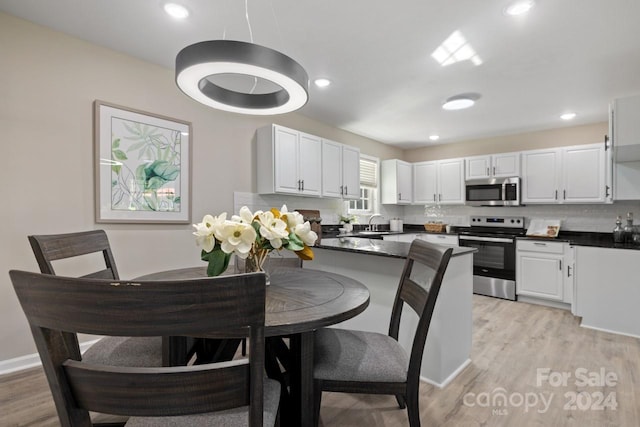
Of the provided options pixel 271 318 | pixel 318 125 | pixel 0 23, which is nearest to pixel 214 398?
pixel 271 318

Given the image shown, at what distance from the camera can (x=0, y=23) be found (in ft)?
7.01

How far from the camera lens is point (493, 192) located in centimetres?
471

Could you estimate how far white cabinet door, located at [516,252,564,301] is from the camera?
12.6 ft

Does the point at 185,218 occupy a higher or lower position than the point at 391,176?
lower

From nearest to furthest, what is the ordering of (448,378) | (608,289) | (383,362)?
(383,362)
(448,378)
(608,289)

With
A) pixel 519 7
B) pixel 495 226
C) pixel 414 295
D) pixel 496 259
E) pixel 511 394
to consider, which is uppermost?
pixel 519 7

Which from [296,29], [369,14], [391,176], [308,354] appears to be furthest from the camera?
[391,176]

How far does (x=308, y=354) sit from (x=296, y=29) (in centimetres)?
219

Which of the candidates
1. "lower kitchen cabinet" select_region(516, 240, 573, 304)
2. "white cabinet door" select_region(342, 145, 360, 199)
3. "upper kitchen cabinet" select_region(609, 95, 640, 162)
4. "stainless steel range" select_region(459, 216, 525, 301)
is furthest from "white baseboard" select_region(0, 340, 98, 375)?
"upper kitchen cabinet" select_region(609, 95, 640, 162)

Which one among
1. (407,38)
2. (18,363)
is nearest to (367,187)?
(407,38)

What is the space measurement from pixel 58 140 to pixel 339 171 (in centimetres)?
300

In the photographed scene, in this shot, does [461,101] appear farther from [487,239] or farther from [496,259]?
[496,259]

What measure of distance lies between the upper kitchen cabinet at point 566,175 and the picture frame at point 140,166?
14.9 ft

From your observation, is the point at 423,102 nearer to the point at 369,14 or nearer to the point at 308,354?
the point at 369,14
